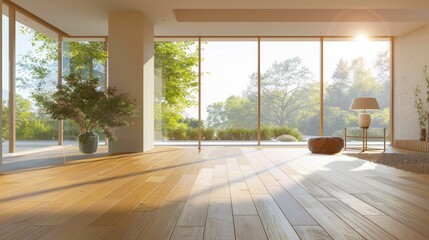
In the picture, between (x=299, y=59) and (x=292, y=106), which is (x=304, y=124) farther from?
(x=299, y=59)

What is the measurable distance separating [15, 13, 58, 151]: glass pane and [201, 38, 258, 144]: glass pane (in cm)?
394

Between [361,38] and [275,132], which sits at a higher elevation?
[361,38]

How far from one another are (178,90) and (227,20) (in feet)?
6.61

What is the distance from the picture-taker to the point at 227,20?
7.32 meters

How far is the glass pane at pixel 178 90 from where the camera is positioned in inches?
328

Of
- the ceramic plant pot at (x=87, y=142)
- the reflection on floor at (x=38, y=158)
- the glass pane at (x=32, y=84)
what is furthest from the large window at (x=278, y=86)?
the glass pane at (x=32, y=84)

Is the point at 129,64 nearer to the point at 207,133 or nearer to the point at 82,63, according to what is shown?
the point at 82,63

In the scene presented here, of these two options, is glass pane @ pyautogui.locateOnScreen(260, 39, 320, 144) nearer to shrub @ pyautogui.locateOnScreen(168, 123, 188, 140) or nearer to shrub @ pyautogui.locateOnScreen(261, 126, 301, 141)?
shrub @ pyautogui.locateOnScreen(261, 126, 301, 141)

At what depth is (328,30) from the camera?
8.05 m

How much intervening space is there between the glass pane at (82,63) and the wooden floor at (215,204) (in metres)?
1.86

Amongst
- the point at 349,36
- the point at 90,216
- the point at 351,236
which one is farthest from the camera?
the point at 349,36

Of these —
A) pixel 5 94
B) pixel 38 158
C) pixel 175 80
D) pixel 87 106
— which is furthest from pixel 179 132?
pixel 5 94

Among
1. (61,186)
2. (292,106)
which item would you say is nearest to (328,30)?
(292,106)

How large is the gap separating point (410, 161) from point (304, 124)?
140 inches
